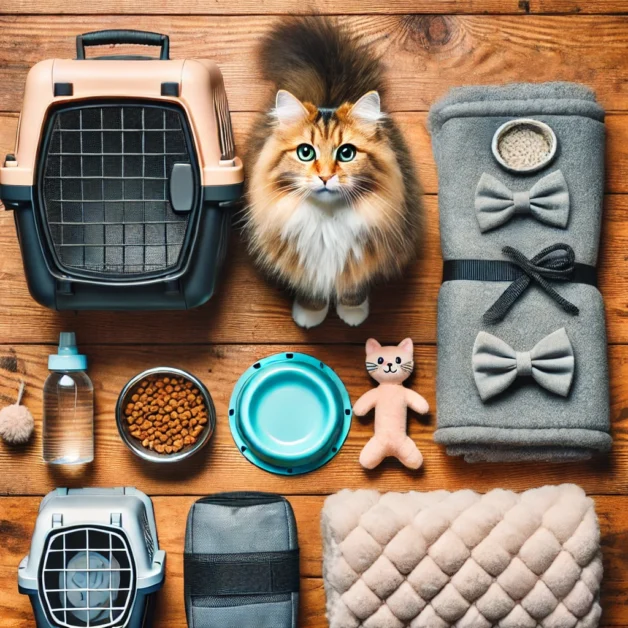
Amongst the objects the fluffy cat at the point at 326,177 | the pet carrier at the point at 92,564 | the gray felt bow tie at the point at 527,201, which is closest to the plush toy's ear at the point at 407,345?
the fluffy cat at the point at 326,177

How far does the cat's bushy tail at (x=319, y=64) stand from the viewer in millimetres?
1172

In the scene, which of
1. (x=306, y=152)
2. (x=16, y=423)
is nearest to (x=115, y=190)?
(x=306, y=152)

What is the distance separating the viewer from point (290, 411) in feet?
4.33

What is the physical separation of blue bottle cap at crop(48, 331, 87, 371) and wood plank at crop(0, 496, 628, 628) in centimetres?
27

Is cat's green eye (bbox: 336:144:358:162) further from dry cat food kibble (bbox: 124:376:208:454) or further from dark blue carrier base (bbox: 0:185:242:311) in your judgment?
dry cat food kibble (bbox: 124:376:208:454)

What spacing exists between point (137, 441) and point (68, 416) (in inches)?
5.7

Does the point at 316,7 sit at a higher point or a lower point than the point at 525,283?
higher

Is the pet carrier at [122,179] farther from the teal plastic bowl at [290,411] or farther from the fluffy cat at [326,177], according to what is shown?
the teal plastic bowl at [290,411]

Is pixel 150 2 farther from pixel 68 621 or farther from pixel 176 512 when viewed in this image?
pixel 68 621

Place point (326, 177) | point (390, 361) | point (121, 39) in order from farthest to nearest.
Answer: point (390, 361) → point (121, 39) → point (326, 177)

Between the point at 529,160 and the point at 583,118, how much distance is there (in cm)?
11

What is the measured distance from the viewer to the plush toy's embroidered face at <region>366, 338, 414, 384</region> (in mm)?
1279

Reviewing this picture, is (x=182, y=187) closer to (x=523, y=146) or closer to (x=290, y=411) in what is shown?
(x=290, y=411)

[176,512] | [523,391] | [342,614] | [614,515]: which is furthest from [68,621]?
[614,515]
